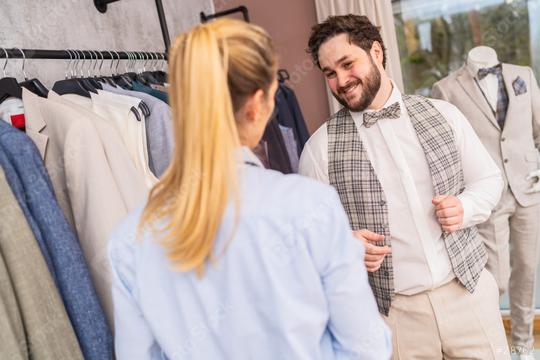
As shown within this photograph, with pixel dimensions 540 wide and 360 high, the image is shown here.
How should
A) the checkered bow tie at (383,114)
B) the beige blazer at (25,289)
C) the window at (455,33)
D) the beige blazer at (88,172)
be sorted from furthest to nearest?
the window at (455,33) < the checkered bow tie at (383,114) < the beige blazer at (88,172) < the beige blazer at (25,289)

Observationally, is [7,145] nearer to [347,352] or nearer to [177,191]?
[177,191]

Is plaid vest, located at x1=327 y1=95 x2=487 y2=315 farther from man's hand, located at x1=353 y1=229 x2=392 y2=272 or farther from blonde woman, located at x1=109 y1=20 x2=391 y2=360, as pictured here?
blonde woman, located at x1=109 y1=20 x2=391 y2=360

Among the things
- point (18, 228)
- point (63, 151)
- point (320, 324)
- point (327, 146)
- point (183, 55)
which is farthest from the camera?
point (327, 146)

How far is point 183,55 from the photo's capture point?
739mm

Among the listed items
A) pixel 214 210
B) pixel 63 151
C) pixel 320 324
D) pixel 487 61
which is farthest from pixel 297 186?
pixel 487 61

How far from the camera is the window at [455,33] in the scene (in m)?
3.05

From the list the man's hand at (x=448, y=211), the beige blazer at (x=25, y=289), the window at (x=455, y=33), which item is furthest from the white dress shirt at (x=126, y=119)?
the window at (x=455, y=33)

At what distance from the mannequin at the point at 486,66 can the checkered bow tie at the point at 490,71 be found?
0.05ft

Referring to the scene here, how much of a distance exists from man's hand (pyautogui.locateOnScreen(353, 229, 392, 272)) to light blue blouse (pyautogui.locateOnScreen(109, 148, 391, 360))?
17.1 inches

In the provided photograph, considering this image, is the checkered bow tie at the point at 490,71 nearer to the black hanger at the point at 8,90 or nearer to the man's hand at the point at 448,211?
the man's hand at the point at 448,211

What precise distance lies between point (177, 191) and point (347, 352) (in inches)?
16.0

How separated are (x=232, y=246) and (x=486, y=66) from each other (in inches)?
86.5

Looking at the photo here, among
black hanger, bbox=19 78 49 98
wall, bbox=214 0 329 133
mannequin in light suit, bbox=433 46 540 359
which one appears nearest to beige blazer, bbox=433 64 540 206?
mannequin in light suit, bbox=433 46 540 359

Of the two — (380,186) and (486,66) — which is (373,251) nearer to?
(380,186)
